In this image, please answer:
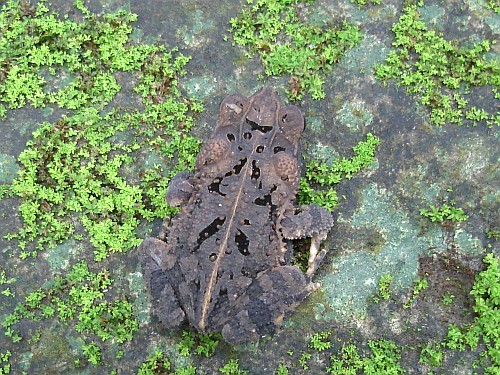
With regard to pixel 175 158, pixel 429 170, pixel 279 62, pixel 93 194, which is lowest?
pixel 93 194

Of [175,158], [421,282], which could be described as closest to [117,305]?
[175,158]

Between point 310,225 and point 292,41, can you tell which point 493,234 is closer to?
point 310,225

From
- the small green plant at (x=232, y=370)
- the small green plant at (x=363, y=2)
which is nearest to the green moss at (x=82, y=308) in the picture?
the small green plant at (x=232, y=370)

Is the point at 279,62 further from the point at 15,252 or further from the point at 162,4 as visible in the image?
the point at 15,252

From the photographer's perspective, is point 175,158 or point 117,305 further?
point 175,158

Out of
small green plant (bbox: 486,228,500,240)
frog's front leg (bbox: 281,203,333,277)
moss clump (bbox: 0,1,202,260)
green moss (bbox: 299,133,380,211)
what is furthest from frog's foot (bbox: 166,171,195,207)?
small green plant (bbox: 486,228,500,240)

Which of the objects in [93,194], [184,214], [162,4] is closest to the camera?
[184,214]

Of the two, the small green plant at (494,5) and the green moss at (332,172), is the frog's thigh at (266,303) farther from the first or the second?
the small green plant at (494,5)

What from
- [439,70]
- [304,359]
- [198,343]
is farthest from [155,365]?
[439,70]

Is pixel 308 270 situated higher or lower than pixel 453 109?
lower
